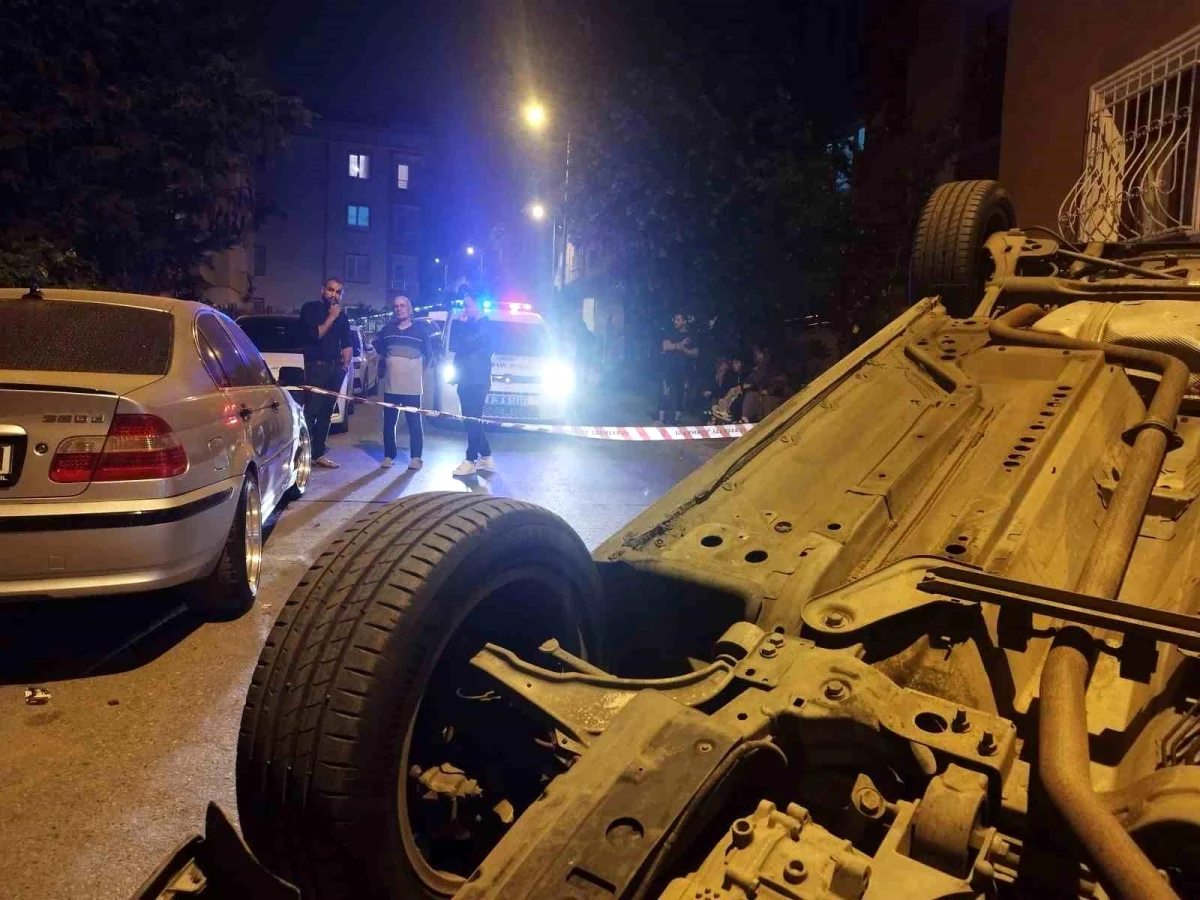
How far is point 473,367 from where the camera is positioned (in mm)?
9727

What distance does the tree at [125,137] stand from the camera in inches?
446

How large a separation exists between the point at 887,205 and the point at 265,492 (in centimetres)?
1089

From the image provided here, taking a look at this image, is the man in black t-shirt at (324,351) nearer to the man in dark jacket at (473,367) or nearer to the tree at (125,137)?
the man in dark jacket at (473,367)

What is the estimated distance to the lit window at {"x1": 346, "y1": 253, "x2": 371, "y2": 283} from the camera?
54.3 meters

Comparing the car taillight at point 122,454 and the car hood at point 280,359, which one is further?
the car hood at point 280,359

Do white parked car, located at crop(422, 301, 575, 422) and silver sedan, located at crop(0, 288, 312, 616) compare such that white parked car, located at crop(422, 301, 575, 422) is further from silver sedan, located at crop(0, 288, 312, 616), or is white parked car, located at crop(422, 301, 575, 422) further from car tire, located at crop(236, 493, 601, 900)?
car tire, located at crop(236, 493, 601, 900)

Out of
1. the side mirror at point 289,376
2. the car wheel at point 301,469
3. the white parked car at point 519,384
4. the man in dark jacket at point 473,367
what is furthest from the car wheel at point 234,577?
the white parked car at point 519,384

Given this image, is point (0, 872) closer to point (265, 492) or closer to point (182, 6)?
point (265, 492)

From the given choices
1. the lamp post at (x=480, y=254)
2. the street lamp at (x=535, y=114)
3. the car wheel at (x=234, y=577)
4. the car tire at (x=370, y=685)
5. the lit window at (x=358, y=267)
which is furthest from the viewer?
the lit window at (x=358, y=267)

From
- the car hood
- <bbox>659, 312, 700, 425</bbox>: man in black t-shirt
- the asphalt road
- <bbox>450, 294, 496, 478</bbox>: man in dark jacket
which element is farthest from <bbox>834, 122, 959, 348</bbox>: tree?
the asphalt road

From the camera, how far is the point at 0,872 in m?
2.79

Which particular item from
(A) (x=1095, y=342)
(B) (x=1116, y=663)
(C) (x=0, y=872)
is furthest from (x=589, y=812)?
(A) (x=1095, y=342)

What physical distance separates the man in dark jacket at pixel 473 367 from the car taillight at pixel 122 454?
18.0 feet

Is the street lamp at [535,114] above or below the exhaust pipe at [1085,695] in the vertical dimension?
above
